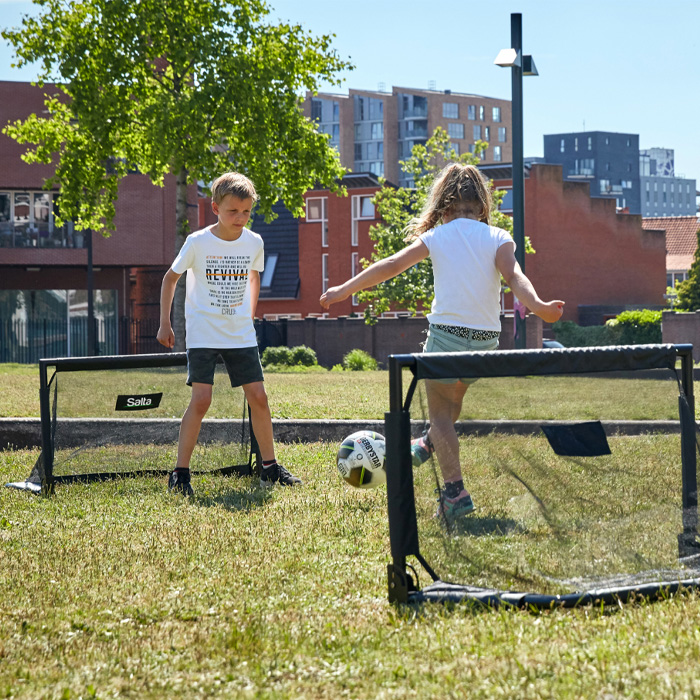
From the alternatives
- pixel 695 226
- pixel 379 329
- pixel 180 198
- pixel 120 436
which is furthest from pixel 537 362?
pixel 695 226

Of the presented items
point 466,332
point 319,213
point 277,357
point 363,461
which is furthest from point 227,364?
point 319,213

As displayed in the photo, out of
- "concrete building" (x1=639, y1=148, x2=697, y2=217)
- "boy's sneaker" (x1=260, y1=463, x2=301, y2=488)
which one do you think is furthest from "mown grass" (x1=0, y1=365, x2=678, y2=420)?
"concrete building" (x1=639, y1=148, x2=697, y2=217)

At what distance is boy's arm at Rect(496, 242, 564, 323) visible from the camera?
4098 mm

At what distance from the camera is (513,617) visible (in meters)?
3.02

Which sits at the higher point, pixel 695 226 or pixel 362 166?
Answer: pixel 362 166

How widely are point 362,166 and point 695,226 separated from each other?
157ft

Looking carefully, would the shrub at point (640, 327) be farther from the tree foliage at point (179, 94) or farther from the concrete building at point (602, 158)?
the concrete building at point (602, 158)

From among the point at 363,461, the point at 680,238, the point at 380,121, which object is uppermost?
the point at 380,121

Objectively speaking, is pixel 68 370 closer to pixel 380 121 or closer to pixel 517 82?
pixel 517 82

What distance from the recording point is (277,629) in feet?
9.86

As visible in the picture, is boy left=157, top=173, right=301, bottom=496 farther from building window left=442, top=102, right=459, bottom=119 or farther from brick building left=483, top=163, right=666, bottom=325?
building window left=442, top=102, right=459, bottom=119

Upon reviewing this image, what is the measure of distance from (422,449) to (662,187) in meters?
173

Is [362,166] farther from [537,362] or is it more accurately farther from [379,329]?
[537,362]

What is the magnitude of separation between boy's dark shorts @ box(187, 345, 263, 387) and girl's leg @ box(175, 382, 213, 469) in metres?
0.06
